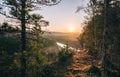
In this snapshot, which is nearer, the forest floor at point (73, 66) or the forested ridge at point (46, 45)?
the forested ridge at point (46, 45)

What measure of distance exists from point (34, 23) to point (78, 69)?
1128 cm

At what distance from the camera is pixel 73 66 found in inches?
1291

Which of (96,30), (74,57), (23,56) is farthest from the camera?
(74,57)

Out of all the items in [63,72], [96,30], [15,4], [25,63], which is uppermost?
[15,4]

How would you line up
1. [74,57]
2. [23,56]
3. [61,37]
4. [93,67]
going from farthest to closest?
[61,37] < [74,57] < [93,67] < [23,56]

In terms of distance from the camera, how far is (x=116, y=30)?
31516 millimetres

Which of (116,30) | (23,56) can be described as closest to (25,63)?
(23,56)

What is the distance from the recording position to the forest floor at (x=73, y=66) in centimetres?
2971

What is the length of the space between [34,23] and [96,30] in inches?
571

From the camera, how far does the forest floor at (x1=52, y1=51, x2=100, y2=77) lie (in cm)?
2971

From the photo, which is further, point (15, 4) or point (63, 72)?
point (63, 72)

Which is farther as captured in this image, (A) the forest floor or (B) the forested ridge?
(A) the forest floor

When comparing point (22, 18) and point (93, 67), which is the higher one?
point (22, 18)

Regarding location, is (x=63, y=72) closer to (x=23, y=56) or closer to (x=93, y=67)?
(x=93, y=67)
